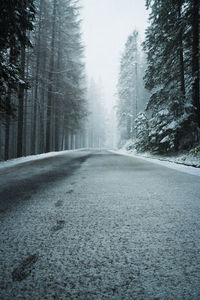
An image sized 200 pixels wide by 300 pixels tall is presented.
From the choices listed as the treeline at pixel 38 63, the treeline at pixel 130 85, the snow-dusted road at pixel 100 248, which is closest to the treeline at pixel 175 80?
the treeline at pixel 38 63

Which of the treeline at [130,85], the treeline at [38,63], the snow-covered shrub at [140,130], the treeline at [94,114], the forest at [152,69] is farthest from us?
the treeline at [94,114]

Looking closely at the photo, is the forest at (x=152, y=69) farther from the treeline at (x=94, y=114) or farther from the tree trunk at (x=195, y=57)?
the treeline at (x=94, y=114)

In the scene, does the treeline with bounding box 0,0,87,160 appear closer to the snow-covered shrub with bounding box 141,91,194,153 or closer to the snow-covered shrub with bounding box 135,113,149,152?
the snow-covered shrub with bounding box 141,91,194,153

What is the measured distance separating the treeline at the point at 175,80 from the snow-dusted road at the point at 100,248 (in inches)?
316

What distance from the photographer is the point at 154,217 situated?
1.92 m

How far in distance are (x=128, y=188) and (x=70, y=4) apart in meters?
22.0

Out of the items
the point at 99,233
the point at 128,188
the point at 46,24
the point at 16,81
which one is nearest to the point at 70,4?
the point at 46,24

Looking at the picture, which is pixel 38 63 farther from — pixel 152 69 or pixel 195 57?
pixel 195 57

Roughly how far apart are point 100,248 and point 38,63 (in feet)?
51.5

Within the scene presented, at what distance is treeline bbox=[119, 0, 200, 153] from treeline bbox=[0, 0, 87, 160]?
22.5 ft

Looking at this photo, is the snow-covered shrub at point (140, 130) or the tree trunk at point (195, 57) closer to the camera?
the tree trunk at point (195, 57)

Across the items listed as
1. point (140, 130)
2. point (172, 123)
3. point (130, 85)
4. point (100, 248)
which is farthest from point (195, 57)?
point (130, 85)


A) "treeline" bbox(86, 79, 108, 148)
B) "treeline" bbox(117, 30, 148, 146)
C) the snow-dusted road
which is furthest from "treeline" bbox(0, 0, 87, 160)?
"treeline" bbox(86, 79, 108, 148)

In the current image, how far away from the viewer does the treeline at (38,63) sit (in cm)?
578
